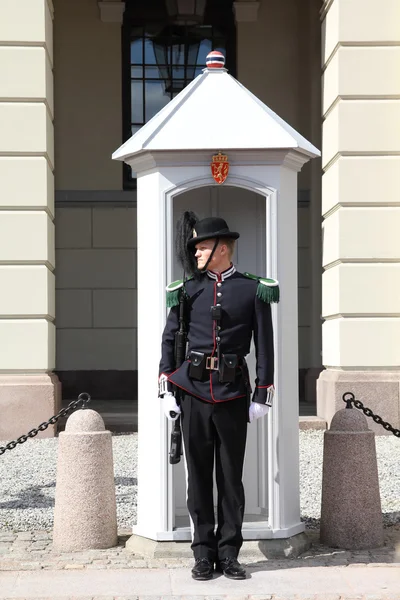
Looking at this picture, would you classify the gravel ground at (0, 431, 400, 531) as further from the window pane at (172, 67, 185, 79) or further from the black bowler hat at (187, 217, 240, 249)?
the window pane at (172, 67, 185, 79)

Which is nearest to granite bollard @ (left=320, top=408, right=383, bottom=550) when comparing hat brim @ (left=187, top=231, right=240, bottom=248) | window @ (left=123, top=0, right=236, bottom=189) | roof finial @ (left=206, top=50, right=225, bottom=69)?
hat brim @ (left=187, top=231, right=240, bottom=248)

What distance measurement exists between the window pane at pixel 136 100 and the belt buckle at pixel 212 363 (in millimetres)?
10560

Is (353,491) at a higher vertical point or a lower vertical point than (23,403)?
lower

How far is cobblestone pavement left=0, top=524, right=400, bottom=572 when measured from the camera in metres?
5.93

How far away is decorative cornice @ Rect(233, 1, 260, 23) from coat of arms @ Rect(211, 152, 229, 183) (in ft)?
32.5

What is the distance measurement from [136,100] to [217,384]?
35.1 ft

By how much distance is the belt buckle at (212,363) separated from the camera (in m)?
5.59

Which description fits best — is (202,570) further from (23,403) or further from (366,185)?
(366,185)

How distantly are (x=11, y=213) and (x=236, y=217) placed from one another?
5.20 meters

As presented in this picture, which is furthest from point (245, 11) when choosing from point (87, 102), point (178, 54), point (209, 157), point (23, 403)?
point (209, 157)

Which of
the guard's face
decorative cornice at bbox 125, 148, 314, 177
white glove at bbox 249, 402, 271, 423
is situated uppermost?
decorative cornice at bbox 125, 148, 314, 177

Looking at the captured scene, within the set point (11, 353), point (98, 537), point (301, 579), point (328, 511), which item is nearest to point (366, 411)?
point (328, 511)

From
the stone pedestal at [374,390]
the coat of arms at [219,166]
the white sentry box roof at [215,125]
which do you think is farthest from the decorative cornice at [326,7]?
the coat of arms at [219,166]

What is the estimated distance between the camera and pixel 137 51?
15664 mm
